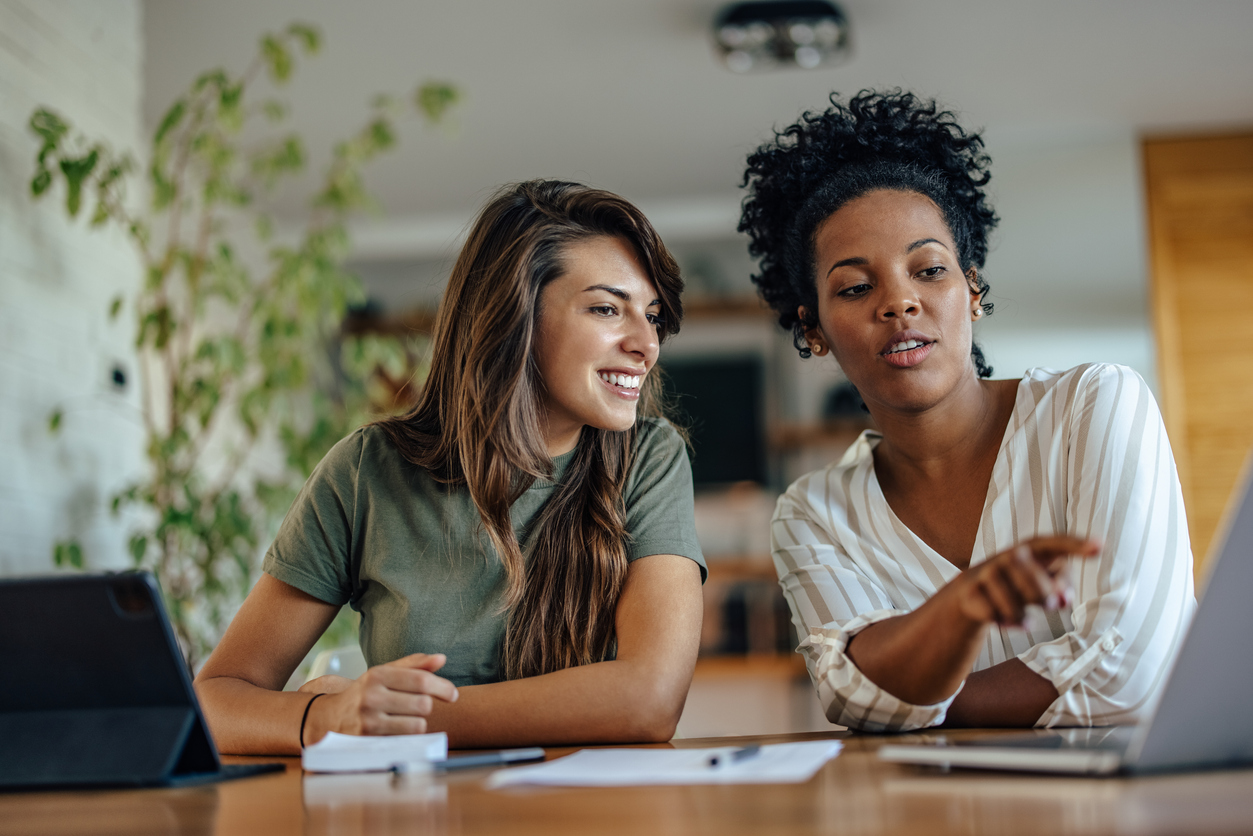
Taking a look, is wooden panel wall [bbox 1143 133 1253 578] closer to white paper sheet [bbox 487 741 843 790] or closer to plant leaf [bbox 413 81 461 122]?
plant leaf [bbox 413 81 461 122]

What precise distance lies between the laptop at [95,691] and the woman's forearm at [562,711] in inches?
10.7

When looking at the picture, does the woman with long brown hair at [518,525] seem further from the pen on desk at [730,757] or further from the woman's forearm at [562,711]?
the pen on desk at [730,757]

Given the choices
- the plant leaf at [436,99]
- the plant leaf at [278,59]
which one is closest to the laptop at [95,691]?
the plant leaf at [278,59]

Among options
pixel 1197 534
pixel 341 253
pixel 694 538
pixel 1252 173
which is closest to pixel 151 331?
pixel 341 253

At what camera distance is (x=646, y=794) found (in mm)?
745

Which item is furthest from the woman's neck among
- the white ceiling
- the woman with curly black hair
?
the white ceiling

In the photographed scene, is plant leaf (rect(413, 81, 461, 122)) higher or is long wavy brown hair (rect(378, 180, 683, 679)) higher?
plant leaf (rect(413, 81, 461, 122))

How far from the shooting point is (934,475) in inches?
60.6

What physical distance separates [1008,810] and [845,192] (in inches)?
43.2

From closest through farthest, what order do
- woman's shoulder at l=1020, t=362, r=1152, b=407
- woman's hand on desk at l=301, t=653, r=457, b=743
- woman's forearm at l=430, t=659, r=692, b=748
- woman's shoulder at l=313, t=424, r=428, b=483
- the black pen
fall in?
the black pen
woman's hand on desk at l=301, t=653, r=457, b=743
woman's forearm at l=430, t=659, r=692, b=748
woman's shoulder at l=1020, t=362, r=1152, b=407
woman's shoulder at l=313, t=424, r=428, b=483

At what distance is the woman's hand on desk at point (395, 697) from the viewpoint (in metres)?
1.05

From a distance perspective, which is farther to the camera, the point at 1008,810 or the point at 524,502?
the point at 524,502

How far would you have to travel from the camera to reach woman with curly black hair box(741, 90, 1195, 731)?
1173mm

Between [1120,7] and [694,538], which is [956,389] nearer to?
[694,538]
